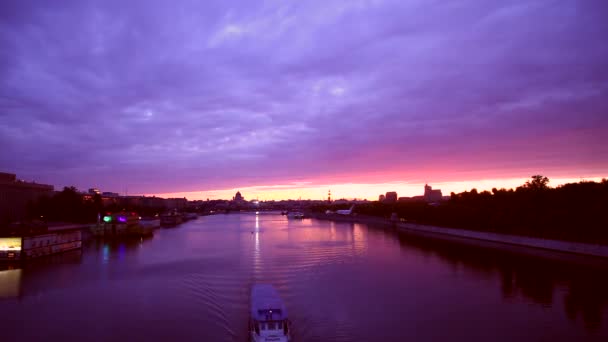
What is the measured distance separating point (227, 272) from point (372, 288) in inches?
573

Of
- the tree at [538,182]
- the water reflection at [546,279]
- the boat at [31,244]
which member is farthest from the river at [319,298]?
the tree at [538,182]

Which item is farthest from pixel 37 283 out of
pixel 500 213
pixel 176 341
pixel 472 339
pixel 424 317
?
pixel 500 213

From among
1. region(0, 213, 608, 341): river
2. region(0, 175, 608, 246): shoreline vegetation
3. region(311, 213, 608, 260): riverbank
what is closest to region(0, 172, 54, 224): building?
region(0, 175, 608, 246): shoreline vegetation

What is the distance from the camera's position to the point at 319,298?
28.7 m

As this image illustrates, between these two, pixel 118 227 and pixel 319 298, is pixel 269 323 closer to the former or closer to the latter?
pixel 319 298

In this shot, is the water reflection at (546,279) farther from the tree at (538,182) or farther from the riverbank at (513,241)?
the tree at (538,182)

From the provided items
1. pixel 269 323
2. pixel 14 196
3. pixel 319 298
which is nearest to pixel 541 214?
pixel 319 298

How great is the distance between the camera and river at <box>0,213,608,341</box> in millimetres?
21906

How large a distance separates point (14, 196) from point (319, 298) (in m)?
111

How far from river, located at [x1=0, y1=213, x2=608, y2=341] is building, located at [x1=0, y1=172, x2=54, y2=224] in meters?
70.0

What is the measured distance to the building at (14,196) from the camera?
333ft

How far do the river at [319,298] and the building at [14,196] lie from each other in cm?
6999

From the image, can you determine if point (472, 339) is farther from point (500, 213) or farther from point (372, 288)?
point (500, 213)

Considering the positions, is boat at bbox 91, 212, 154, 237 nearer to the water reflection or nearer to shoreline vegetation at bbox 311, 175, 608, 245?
the water reflection
